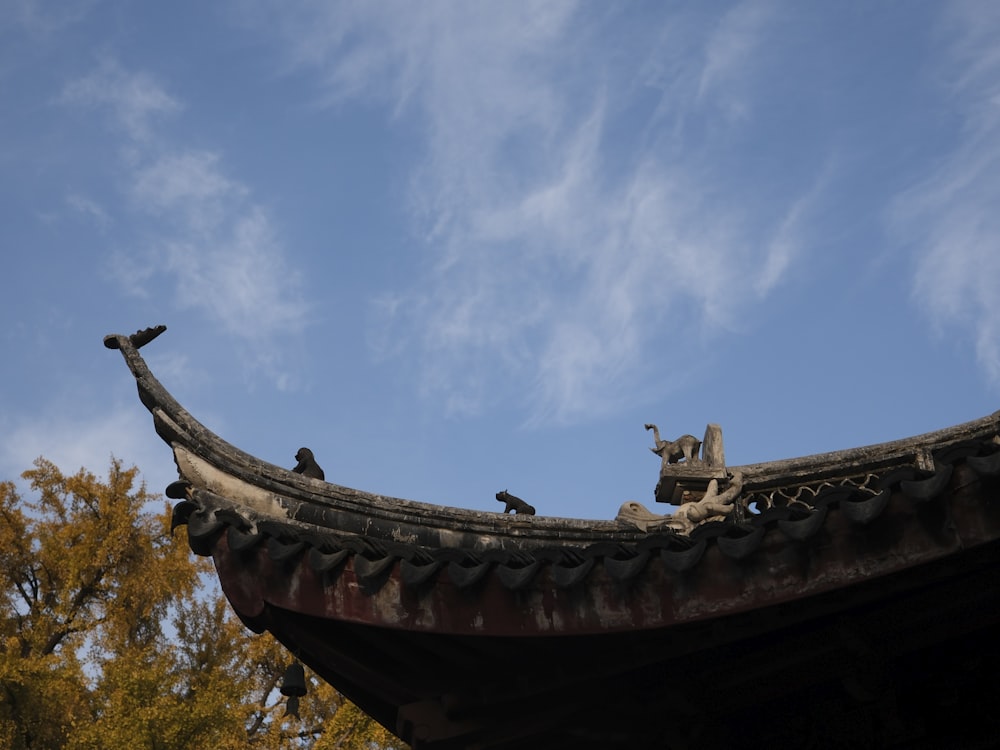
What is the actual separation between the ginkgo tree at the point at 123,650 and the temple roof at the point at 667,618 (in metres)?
10.2

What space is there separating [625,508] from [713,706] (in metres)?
2.14

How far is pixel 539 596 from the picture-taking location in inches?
145

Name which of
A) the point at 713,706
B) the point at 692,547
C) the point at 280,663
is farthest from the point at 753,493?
the point at 280,663

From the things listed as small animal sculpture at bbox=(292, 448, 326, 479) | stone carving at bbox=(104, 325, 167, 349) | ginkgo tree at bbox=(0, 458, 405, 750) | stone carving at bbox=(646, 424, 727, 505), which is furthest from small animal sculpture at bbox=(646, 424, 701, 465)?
ginkgo tree at bbox=(0, 458, 405, 750)

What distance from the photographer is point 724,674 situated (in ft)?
13.1

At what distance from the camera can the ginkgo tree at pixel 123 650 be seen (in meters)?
13.6

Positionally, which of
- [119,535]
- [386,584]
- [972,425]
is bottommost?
[386,584]

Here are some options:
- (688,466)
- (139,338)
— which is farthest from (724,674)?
(139,338)

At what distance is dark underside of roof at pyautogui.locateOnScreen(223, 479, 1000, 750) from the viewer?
372cm

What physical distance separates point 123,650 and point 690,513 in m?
13.5

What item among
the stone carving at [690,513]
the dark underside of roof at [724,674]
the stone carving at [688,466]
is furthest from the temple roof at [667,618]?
the stone carving at [688,466]

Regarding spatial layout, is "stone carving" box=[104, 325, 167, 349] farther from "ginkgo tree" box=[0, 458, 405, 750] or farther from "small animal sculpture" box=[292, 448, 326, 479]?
"ginkgo tree" box=[0, 458, 405, 750]

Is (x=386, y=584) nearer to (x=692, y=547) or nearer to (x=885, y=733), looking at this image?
(x=692, y=547)

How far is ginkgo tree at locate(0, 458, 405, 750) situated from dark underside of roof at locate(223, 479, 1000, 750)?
10159mm
